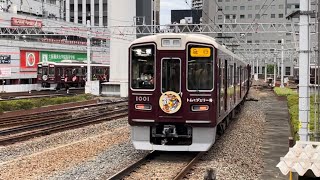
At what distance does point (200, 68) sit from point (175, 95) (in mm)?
876

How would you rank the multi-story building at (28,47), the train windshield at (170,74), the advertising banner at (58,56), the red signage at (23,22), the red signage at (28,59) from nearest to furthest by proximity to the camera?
1. the train windshield at (170,74)
2. the multi-story building at (28,47)
3. the red signage at (23,22)
4. the red signage at (28,59)
5. the advertising banner at (58,56)

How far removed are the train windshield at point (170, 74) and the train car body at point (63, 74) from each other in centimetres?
3367

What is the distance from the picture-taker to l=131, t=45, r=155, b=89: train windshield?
11.4 metres

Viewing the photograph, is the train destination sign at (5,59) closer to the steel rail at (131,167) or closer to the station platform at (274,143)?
the station platform at (274,143)

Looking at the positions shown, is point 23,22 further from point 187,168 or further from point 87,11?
point 87,11

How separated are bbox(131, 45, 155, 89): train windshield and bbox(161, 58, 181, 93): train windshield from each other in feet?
0.94

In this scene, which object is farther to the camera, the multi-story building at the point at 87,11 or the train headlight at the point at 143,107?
the multi-story building at the point at 87,11

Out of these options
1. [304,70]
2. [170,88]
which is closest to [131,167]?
[170,88]

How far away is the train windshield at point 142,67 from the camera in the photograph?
11.4m

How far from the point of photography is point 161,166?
1059cm

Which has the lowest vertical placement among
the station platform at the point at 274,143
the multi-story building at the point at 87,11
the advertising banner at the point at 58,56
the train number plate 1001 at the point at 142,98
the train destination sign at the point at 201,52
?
the station platform at the point at 274,143

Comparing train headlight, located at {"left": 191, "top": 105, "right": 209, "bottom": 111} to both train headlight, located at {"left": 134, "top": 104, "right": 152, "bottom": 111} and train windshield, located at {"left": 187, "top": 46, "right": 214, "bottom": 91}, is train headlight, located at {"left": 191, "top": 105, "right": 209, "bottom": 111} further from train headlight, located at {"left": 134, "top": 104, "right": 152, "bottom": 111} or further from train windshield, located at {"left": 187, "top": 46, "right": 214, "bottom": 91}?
train headlight, located at {"left": 134, "top": 104, "right": 152, "bottom": 111}

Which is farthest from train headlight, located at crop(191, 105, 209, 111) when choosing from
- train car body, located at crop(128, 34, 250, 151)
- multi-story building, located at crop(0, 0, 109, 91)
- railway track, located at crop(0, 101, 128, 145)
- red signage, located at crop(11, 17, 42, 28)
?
red signage, located at crop(11, 17, 42, 28)

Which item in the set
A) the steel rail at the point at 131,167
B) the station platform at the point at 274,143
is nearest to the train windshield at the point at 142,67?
the steel rail at the point at 131,167
